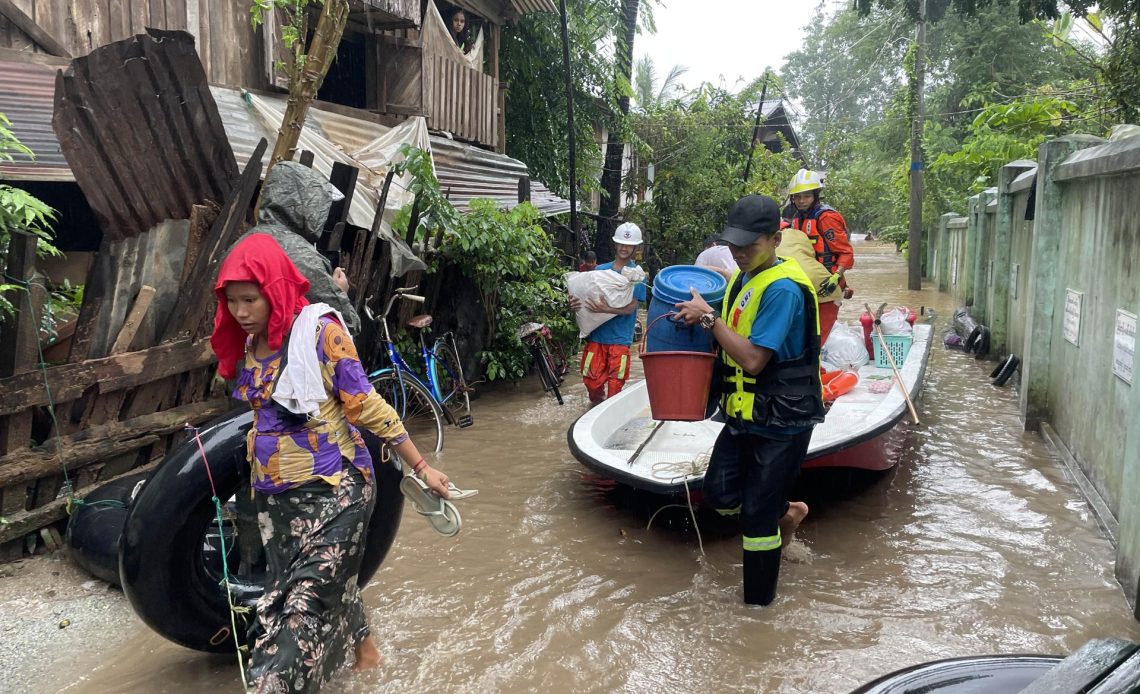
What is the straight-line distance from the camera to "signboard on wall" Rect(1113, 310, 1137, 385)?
4.84 m

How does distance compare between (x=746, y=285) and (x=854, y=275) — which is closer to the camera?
(x=746, y=285)

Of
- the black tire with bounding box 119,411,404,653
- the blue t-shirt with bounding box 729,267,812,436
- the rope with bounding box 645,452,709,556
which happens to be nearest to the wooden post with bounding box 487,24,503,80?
the rope with bounding box 645,452,709,556

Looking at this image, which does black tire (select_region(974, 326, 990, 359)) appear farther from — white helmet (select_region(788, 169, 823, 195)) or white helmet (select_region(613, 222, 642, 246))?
white helmet (select_region(613, 222, 642, 246))

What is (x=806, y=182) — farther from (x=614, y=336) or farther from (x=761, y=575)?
(x=761, y=575)

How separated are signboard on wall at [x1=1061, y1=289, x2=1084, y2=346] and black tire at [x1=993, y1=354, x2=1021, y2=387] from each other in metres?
3.27

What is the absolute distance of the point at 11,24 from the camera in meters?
6.34

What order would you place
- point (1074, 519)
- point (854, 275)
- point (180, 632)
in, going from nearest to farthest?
point (180, 632) → point (1074, 519) → point (854, 275)

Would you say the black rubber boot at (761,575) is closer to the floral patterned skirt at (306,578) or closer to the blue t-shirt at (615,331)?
the floral patterned skirt at (306,578)

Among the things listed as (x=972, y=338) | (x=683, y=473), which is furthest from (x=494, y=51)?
(x=683, y=473)

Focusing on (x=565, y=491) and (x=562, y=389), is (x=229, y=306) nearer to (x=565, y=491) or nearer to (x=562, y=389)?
(x=565, y=491)

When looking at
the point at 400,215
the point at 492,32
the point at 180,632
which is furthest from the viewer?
the point at 492,32

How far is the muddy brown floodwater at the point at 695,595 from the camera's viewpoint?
143 inches

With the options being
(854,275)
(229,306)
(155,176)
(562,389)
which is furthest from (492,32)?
(854,275)

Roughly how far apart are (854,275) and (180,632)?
2601 cm
